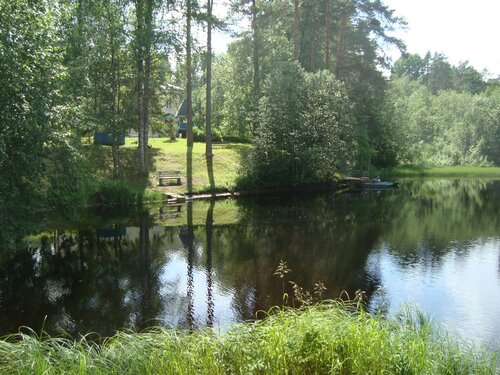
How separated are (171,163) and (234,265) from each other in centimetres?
1805

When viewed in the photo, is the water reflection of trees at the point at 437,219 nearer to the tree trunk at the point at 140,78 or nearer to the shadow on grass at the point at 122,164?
the shadow on grass at the point at 122,164

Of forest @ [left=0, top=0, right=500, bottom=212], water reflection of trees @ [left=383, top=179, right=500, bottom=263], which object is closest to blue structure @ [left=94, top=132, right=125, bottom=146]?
forest @ [left=0, top=0, right=500, bottom=212]

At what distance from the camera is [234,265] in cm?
1404

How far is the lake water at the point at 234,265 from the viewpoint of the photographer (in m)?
10.2

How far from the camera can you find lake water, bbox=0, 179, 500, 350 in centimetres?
1024

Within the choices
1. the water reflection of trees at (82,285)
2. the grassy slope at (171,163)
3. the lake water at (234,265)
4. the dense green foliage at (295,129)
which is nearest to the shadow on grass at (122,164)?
the grassy slope at (171,163)

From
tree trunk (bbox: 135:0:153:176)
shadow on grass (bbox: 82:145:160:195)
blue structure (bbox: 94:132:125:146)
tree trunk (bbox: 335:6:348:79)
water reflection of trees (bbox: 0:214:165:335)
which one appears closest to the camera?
water reflection of trees (bbox: 0:214:165:335)

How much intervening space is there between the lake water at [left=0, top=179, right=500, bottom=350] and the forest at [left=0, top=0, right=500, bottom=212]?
9.22ft

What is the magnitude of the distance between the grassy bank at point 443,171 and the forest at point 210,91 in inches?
51.6

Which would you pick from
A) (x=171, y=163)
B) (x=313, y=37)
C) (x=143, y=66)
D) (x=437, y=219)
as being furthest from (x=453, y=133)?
(x=143, y=66)

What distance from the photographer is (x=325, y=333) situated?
611 centimetres

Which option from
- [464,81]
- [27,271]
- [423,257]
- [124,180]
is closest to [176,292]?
[27,271]

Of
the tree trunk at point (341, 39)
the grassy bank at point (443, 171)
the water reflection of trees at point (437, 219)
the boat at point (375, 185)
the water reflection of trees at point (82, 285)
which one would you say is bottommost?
the water reflection of trees at point (82, 285)

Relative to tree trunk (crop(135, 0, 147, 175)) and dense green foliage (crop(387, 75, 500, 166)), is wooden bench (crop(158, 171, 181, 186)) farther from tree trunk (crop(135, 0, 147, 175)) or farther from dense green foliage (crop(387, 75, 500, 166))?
dense green foliage (crop(387, 75, 500, 166))
